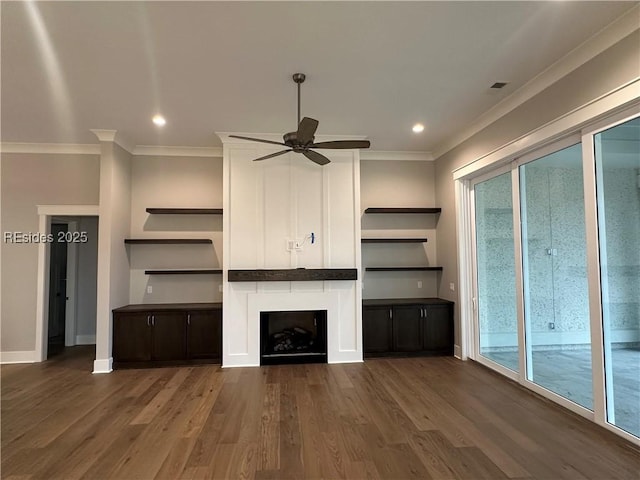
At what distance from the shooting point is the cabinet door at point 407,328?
17.4 ft

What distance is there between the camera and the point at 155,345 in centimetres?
493

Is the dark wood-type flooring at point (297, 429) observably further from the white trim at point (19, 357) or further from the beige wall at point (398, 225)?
the beige wall at point (398, 225)

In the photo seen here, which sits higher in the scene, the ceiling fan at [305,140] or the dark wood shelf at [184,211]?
the ceiling fan at [305,140]

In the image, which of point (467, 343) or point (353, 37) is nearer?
point (353, 37)

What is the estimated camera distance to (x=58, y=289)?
21.9 ft

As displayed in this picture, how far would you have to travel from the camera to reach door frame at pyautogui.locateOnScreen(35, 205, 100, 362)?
5.25m

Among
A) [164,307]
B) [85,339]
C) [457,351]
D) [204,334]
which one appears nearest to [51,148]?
[164,307]

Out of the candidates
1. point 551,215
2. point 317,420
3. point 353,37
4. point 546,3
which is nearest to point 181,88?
point 353,37

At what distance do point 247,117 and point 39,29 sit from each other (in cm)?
209

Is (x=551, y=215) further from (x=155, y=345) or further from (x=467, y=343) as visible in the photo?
(x=155, y=345)

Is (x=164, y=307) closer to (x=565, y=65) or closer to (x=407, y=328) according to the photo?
(x=407, y=328)

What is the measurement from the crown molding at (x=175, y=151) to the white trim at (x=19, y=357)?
10.8 feet

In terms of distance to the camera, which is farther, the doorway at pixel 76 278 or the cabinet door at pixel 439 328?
the doorway at pixel 76 278

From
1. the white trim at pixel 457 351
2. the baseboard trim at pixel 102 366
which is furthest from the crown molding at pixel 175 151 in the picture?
the white trim at pixel 457 351
